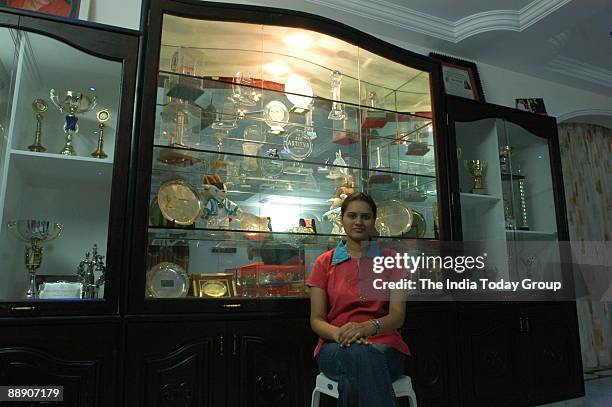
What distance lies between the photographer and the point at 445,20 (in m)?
2.92

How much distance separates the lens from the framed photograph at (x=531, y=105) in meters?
3.22

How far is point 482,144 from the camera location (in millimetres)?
2842

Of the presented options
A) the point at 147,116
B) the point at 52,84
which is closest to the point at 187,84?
the point at 147,116

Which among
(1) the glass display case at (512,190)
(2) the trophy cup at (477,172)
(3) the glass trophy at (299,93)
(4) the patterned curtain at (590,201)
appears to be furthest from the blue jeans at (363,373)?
(4) the patterned curtain at (590,201)

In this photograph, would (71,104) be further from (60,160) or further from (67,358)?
(67,358)

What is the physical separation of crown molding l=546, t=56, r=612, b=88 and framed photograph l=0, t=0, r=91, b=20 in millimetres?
3215

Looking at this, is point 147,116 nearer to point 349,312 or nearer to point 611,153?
point 349,312

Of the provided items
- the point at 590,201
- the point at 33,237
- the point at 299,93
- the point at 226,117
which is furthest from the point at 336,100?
the point at 590,201

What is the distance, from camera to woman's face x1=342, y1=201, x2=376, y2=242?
5.95 feet

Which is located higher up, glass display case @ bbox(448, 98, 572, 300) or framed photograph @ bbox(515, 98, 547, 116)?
framed photograph @ bbox(515, 98, 547, 116)

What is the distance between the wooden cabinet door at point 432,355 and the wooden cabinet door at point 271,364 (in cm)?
54

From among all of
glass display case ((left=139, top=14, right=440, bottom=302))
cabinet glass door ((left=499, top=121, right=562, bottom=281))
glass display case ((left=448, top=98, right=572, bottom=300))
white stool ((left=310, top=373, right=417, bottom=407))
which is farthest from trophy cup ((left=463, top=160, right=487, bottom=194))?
white stool ((left=310, top=373, right=417, bottom=407))

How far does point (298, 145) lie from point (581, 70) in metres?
2.71

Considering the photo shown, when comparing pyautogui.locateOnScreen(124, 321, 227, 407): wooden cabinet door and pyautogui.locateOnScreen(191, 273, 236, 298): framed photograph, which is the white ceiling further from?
pyautogui.locateOnScreen(124, 321, 227, 407): wooden cabinet door
